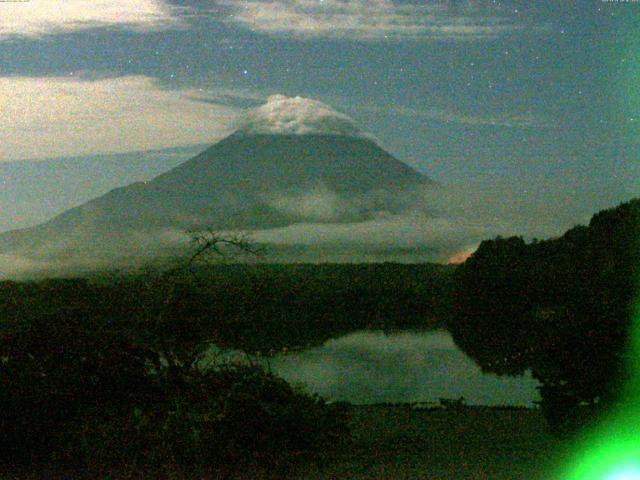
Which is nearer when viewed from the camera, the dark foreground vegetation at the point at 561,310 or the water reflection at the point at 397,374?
the dark foreground vegetation at the point at 561,310

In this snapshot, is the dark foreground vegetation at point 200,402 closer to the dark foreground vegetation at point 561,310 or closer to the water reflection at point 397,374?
the dark foreground vegetation at point 561,310

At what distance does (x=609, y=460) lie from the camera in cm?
701

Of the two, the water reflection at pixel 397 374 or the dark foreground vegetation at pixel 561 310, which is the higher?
the dark foreground vegetation at pixel 561 310

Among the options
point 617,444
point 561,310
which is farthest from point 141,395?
point 617,444

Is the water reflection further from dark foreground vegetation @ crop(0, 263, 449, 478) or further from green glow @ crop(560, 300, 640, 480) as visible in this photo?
green glow @ crop(560, 300, 640, 480)

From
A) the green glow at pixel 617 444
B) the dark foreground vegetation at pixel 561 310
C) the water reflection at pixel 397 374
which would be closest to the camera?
the green glow at pixel 617 444

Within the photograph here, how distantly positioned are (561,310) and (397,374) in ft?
42.4

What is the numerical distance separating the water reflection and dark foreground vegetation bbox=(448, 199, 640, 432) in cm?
85

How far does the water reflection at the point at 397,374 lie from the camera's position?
598 inches

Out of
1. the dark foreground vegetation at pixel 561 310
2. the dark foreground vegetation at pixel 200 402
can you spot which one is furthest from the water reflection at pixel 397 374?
the dark foreground vegetation at pixel 200 402

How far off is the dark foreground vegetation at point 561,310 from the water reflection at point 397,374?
85cm

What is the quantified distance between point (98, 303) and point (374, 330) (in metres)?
28.2

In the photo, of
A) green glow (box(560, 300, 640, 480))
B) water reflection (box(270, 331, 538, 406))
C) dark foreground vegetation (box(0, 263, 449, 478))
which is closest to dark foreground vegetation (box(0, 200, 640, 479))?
dark foreground vegetation (box(0, 263, 449, 478))

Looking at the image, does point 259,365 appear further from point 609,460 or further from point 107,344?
point 609,460
